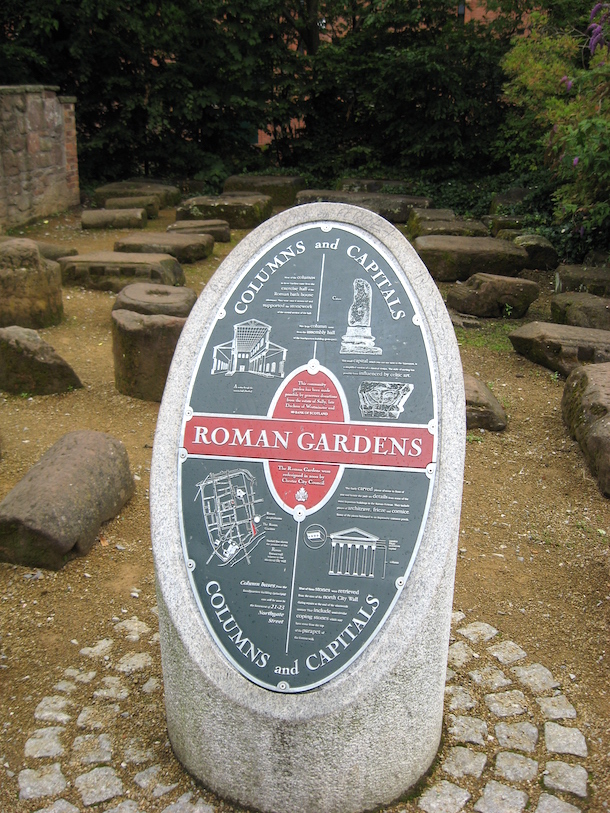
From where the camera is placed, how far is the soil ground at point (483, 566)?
8.68 ft

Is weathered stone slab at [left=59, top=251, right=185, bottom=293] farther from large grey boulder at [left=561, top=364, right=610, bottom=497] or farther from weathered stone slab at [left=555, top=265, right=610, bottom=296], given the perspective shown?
large grey boulder at [left=561, top=364, right=610, bottom=497]

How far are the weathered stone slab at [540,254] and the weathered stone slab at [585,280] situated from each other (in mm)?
1209

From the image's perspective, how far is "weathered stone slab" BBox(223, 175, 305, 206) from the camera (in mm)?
12156

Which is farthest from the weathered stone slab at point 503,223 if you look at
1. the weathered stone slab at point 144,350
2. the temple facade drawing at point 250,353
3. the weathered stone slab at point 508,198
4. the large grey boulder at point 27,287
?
the temple facade drawing at point 250,353

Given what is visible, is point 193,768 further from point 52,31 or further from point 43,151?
point 52,31

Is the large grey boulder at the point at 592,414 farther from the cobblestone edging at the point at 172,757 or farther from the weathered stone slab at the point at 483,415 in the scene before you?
the cobblestone edging at the point at 172,757

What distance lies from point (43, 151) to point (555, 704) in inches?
400

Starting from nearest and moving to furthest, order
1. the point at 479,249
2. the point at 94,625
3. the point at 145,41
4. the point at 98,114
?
1. the point at 94,625
2. the point at 479,249
3. the point at 145,41
4. the point at 98,114

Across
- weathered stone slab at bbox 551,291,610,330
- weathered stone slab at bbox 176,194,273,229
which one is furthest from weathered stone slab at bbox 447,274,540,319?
weathered stone slab at bbox 176,194,273,229

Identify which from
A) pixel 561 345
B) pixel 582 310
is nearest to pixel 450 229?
pixel 582 310

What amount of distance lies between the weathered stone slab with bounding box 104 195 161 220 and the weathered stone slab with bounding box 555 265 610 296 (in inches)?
232

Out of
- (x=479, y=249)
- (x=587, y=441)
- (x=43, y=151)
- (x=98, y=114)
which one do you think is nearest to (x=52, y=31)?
(x=98, y=114)

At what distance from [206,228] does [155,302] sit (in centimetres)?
422

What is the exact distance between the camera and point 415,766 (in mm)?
2189
